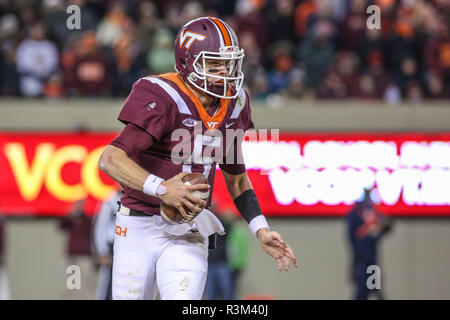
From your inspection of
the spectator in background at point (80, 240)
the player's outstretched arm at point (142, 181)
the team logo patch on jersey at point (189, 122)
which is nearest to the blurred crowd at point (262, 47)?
the spectator in background at point (80, 240)

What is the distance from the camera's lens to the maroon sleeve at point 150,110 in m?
4.14

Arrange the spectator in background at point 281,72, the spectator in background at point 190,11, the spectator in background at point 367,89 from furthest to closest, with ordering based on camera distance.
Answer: the spectator in background at point 190,11 → the spectator in background at point 281,72 → the spectator in background at point 367,89

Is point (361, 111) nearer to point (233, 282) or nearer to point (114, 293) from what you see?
point (233, 282)

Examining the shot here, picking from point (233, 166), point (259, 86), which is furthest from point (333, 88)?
point (233, 166)

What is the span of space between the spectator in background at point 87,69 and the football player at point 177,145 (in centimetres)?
766

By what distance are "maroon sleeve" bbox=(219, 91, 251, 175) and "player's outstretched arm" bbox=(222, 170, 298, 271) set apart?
45 mm

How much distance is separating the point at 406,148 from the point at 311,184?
1.44m

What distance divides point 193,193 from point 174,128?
1.40 ft

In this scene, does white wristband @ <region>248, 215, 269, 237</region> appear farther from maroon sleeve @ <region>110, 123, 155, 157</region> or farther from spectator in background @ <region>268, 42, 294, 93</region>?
spectator in background @ <region>268, 42, 294, 93</region>

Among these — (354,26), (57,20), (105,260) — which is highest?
(57,20)

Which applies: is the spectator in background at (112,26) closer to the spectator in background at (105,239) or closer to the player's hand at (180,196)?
the spectator in background at (105,239)

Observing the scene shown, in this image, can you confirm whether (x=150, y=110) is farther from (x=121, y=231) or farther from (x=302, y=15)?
(x=302, y=15)

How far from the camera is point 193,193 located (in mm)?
4059
